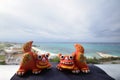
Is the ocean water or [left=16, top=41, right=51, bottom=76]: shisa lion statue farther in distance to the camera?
the ocean water

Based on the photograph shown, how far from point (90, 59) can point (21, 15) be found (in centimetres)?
111

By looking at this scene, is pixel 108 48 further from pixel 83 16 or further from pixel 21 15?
pixel 21 15

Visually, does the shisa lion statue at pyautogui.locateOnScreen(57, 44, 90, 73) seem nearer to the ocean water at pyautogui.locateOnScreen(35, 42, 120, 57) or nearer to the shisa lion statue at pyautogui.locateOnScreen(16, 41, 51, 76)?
the shisa lion statue at pyautogui.locateOnScreen(16, 41, 51, 76)

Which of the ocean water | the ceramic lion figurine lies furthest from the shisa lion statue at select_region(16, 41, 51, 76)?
the ocean water

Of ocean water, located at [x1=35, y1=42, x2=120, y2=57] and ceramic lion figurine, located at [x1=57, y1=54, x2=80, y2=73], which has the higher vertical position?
ocean water, located at [x1=35, y1=42, x2=120, y2=57]

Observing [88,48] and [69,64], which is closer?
[69,64]

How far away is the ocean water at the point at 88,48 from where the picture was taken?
205 cm

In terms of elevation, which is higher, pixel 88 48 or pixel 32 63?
pixel 88 48

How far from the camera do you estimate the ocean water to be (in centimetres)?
205

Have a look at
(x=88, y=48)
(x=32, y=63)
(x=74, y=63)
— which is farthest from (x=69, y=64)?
(x=88, y=48)

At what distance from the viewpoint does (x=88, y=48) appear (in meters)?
2.10

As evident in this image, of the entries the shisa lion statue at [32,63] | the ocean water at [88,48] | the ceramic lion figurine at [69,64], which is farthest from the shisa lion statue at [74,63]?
the ocean water at [88,48]

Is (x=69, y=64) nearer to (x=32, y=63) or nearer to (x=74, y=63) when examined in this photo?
(x=74, y=63)

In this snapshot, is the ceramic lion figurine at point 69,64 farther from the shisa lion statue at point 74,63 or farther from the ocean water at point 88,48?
the ocean water at point 88,48
